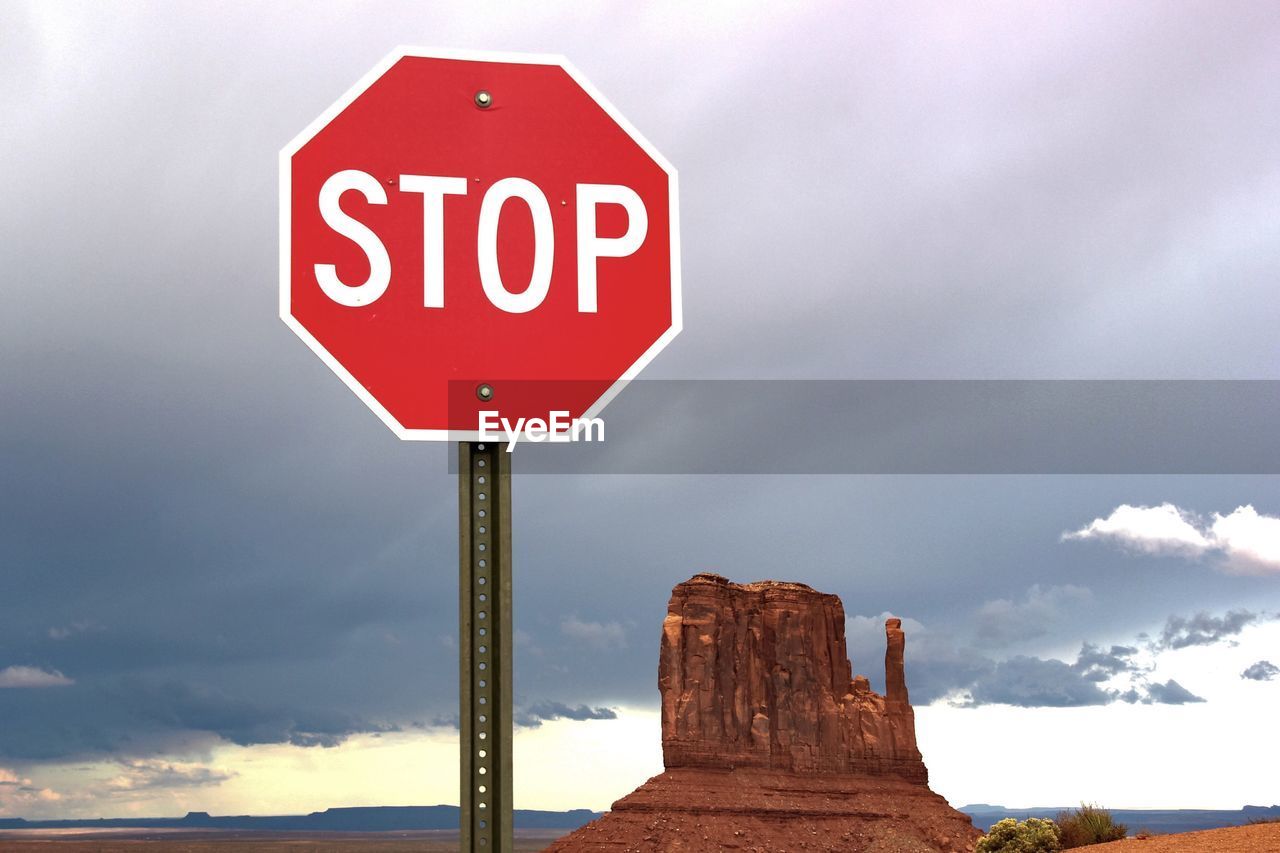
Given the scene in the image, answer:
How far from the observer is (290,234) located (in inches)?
164

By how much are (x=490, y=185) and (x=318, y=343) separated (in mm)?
782

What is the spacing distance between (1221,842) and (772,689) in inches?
4239

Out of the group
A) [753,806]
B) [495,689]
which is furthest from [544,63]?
[753,806]

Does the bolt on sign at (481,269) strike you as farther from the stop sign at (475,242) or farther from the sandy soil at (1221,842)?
the sandy soil at (1221,842)

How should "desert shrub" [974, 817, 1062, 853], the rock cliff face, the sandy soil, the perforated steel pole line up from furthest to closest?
the rock cliff face < "desert shrub" [974, 817, 1062, 853] < the sandy soil < the perforated steel pole

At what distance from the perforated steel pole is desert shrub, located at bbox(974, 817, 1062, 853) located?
3559 centimetres

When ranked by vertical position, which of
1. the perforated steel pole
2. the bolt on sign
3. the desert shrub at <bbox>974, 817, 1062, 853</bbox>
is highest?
the bolt on sign

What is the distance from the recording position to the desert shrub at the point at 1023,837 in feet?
120

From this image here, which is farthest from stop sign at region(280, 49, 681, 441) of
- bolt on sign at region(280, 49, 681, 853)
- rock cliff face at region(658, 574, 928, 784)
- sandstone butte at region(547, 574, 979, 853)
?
rock cliff face at region(658, 574, 928, 784)

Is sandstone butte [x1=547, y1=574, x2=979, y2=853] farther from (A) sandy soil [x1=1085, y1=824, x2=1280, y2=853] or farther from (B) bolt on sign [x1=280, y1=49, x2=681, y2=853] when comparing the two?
(B) bolt on sign [x1=280, y1=49, x2=681, y2=853]

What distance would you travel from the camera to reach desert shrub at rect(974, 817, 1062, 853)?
120 ft

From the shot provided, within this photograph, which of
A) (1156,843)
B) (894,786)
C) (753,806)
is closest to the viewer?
(1156,843)

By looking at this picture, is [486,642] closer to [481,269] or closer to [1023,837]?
[481,269]

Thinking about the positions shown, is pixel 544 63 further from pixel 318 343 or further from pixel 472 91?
pixel 318 343
